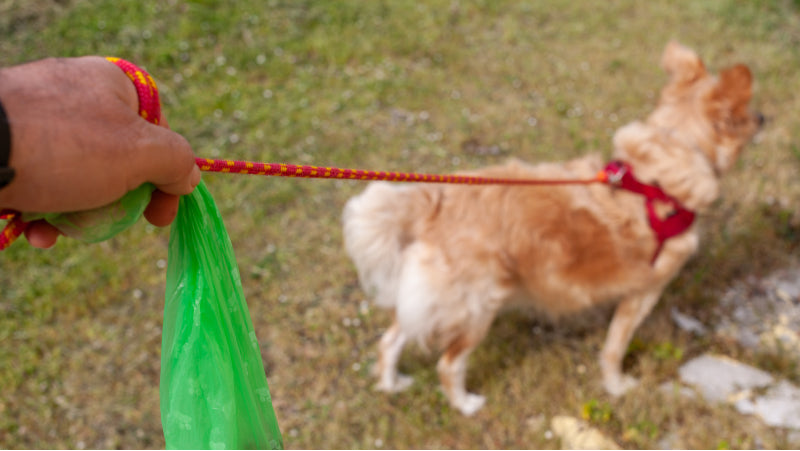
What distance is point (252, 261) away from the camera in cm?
425

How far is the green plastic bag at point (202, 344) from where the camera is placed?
1.33 m

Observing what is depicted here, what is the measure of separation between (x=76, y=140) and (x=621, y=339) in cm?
332

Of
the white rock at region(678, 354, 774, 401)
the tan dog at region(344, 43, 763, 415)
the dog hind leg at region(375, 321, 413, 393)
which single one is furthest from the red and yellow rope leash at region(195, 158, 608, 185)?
the white rock at region(678, 354, 774, 401)

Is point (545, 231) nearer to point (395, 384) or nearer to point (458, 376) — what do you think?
point (458, 376)

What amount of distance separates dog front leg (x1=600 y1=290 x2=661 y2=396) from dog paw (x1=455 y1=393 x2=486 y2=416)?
2.72ft

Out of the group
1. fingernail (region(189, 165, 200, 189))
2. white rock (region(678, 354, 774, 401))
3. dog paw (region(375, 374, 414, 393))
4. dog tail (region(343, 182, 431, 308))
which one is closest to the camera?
fingernail (region(189, 165, 200, 189))

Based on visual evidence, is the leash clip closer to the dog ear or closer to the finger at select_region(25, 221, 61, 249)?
the dog ear

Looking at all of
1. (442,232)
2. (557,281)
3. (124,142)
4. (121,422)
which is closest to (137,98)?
(124,142)

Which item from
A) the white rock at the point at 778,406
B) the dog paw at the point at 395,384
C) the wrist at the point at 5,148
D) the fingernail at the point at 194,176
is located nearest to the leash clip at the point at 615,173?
the white rock at the point at 778,406

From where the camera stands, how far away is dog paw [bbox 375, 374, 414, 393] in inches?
133

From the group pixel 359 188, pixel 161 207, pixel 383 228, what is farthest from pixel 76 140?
pixel 359 188

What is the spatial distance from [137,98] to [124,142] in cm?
18

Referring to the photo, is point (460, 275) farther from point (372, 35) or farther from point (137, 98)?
point (372, 35)

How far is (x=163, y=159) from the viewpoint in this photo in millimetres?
1022
